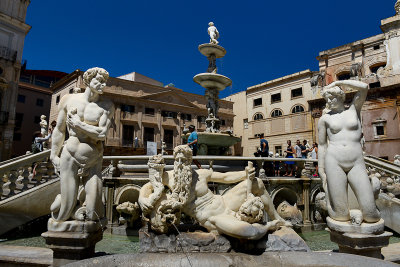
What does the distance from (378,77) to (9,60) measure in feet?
115

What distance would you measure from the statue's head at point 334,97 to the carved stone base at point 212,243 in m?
1.91

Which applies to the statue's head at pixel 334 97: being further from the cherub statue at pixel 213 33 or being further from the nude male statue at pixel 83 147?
the cherub statue at pixel 213 33

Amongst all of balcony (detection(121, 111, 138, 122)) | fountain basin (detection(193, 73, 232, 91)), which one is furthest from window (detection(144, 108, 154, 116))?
fountain basin (detection(193, 73, 232, 91))

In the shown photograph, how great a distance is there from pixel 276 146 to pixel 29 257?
30.8 meters

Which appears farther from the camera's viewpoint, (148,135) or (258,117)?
(258,117)

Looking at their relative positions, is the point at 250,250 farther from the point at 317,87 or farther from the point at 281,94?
the point at 281,94

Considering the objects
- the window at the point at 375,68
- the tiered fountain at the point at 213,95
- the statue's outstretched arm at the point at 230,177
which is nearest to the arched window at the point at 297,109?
the window at the point at 375,68

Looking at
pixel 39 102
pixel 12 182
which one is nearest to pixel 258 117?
pixel 12 182

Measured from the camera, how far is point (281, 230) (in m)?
2.94

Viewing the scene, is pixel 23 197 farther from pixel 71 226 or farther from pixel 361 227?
pixel 361 227

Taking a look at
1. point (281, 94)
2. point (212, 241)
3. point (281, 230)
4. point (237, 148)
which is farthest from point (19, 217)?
point (237, 148)

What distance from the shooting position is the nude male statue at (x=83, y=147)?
127 inches

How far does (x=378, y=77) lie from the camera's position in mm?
23297

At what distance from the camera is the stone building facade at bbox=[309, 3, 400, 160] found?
21625 millimetres
